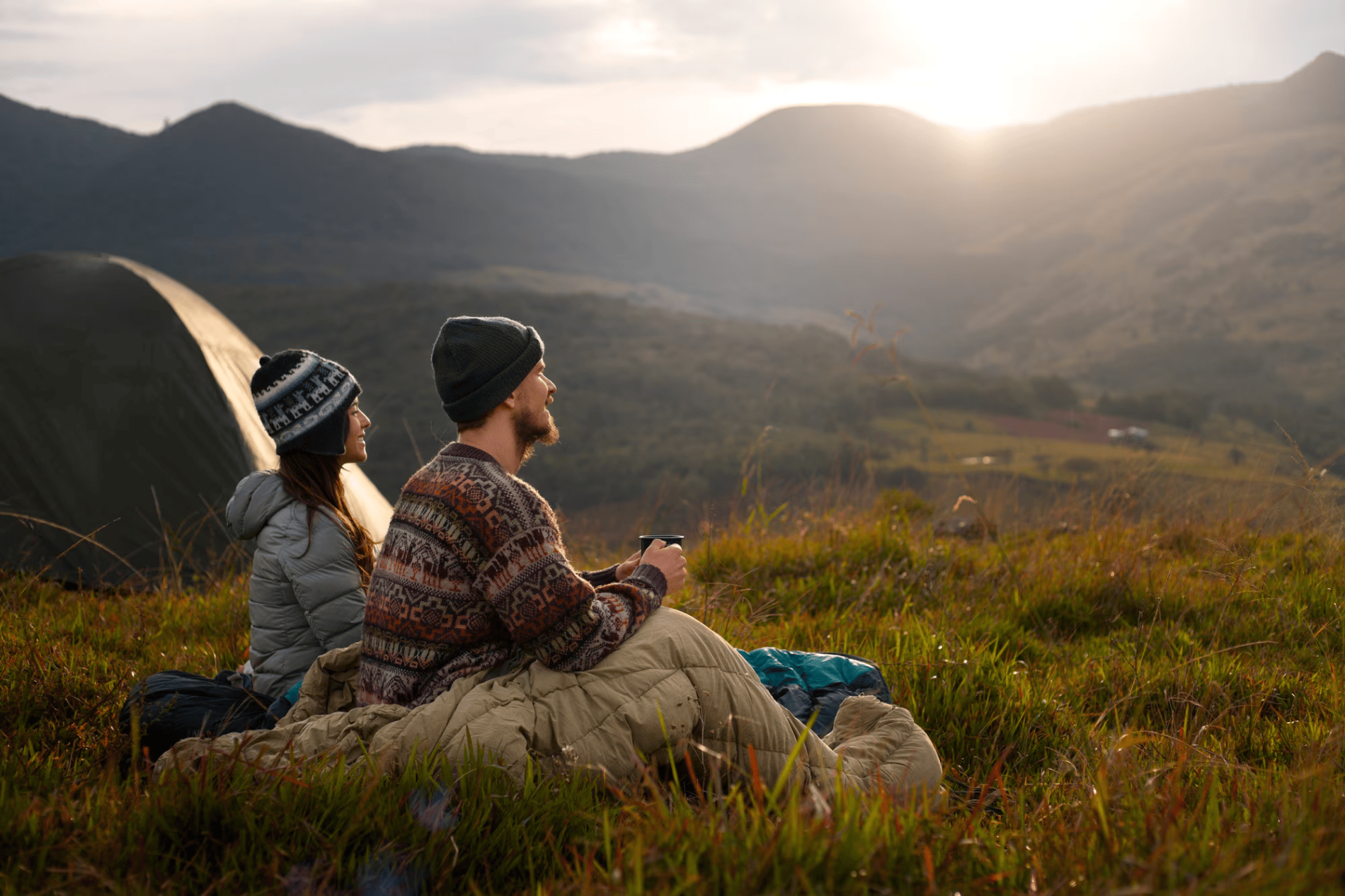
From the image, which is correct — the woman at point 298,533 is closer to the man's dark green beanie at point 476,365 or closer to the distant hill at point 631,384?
the man's dark green beanie at point 476,365

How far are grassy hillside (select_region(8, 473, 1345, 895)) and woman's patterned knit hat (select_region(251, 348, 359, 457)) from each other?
3.44 ft

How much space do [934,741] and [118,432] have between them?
18.0 feet

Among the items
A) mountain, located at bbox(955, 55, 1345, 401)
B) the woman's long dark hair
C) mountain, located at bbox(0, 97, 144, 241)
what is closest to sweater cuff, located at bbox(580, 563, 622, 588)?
the woman's long dark hair

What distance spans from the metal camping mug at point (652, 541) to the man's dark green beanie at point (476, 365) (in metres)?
0.59

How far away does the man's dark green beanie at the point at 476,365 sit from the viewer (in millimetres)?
2246

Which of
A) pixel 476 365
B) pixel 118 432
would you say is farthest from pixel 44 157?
pixel 476 365

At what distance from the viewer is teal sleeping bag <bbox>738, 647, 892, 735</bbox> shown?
272cm

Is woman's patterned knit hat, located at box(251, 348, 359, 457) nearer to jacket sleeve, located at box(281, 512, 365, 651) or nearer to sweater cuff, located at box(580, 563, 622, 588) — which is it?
jacket sleeve, located at box(281, 512, 365, 651)

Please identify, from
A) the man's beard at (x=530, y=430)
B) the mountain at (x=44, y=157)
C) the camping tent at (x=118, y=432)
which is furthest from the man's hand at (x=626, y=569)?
the mountain at (x=44, y=157)

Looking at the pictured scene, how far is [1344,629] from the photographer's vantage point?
3.55 m

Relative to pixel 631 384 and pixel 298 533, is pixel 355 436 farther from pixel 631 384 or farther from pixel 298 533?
pixel 631 384

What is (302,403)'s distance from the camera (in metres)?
2.85

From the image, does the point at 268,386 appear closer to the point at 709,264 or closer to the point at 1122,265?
the point at 1122,265

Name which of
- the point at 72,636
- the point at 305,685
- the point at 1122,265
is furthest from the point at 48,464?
the point at 1122,265
